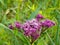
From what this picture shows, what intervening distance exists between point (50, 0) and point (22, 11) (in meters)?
0.38

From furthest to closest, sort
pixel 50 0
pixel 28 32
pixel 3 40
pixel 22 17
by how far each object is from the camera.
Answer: pixel 50 0
pixel 22 17
pixel 3 40
pixel 28 32

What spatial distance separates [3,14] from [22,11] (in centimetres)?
24

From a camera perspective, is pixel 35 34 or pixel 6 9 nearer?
pixel 35 34

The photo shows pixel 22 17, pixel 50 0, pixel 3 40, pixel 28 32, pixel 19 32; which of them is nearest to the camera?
pixel 28 32

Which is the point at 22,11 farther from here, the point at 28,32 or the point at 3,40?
the point at 28,32

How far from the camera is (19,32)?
1.58 meters

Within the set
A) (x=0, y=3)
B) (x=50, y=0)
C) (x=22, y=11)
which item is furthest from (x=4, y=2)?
(x=50, y=0)

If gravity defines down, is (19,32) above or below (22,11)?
above

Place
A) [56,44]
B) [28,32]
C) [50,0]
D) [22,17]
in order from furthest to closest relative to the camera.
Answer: [50,0] → [22,17] → [56,44] → [28,32]

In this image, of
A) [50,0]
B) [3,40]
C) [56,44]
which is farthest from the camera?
[50,0]

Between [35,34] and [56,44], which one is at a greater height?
[35,34]

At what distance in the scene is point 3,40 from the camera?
233cm

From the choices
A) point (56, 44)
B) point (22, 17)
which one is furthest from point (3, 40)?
point (56, 44)

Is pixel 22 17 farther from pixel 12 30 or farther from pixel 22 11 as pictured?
pixel 12 30
